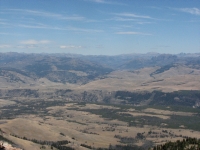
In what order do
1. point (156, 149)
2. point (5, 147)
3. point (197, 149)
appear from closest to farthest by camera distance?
1. point (5, 147)
2. point (197, 149)
3. point (156, 149)

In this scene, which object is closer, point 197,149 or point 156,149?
point 197,149

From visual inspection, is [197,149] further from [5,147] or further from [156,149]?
[5,147]

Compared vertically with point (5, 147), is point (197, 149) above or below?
below

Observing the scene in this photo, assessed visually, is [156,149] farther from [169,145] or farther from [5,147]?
[5,147]

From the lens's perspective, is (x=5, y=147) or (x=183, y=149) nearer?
(x=5, y=147)

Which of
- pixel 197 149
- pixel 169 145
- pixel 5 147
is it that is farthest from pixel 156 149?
pixel 5 147

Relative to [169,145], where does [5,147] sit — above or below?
above

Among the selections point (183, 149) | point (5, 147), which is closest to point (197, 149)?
point (183, 149)

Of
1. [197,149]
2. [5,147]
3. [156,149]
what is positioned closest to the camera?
[5,147]
